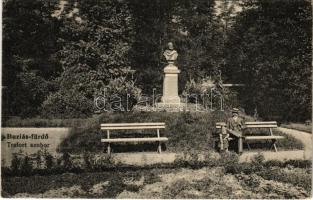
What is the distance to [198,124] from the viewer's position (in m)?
11.8

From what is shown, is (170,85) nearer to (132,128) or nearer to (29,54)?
(29,54)

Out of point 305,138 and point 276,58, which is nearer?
point 305,138

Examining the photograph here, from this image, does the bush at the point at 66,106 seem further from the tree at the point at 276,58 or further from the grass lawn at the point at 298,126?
the grass lawn at the point at 298,126

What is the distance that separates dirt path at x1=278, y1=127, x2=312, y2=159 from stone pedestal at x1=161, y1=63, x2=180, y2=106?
180 inches

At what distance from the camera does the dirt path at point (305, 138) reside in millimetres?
9656

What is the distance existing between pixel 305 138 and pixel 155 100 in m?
7.90

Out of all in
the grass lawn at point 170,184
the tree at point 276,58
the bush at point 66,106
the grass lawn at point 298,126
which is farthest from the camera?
the bush at point 66,106

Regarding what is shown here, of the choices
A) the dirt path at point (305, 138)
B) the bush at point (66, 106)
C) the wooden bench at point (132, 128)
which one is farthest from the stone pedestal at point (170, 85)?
the wooden bench at point (132, 128)

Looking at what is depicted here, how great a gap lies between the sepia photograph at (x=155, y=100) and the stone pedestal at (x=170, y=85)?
5 cm

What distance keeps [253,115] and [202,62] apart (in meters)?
5.14

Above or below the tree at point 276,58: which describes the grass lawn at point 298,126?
below

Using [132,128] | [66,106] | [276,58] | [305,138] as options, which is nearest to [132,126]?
[132,128]

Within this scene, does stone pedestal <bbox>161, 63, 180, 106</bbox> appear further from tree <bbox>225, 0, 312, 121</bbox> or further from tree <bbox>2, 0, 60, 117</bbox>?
tree <bbox>2, 0, 60, 117</bbox>

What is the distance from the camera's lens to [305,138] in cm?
1092
